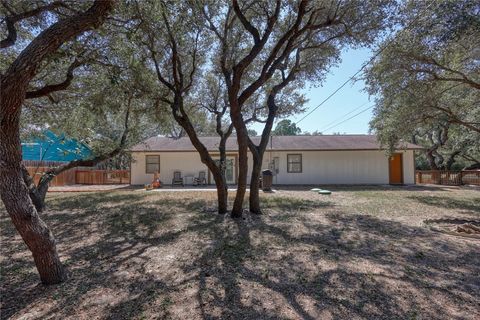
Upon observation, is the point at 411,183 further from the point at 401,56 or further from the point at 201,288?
the point at 201,288

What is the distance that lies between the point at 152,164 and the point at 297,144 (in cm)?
896

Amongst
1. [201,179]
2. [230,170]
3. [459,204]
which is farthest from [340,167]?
[201,179]

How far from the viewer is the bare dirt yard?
3.19 meters

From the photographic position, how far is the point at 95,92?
877cm

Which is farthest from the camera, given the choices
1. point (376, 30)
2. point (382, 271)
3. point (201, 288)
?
point (376, 30)

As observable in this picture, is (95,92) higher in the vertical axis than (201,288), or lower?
higher

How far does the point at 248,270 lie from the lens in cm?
424

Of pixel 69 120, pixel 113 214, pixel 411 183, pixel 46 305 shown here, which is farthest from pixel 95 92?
pixel 411 183

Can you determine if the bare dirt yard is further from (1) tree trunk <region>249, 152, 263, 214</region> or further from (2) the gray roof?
(2) the gray roof

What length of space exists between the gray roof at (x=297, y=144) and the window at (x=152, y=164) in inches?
24.2

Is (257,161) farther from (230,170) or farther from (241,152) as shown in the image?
(230,170)

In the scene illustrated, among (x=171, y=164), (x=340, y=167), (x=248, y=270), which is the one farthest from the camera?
(x=171, y=164)

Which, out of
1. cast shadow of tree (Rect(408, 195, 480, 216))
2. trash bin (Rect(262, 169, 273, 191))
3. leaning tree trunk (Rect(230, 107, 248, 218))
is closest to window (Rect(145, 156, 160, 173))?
trash bin (Rect(262, 169, 273, 191))

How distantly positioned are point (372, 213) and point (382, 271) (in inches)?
190
